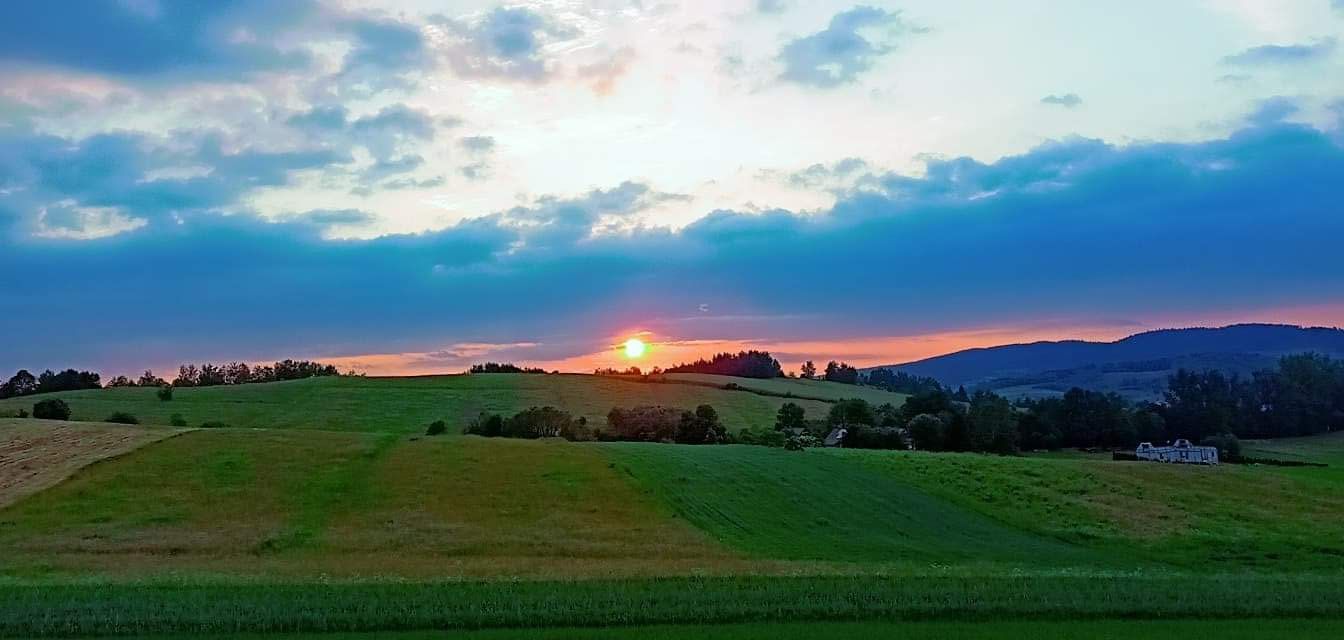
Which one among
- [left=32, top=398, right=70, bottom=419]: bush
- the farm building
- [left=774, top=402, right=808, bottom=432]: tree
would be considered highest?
[left=32, top=398, right=70, bottom=419]: bush

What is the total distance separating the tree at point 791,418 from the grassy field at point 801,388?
27.7m

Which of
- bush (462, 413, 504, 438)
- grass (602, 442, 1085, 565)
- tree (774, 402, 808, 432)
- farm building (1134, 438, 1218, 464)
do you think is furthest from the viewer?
tree (774, 402, 808, 432)

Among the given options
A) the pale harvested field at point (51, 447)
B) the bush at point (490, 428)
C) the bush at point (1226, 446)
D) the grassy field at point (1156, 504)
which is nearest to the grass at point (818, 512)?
the grassy field at point (1156, 504)

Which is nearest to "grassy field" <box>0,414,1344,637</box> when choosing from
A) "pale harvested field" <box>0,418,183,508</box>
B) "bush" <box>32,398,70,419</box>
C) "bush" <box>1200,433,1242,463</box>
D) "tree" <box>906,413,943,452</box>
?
"pale harvested field" <box>0,418,183,508</box>

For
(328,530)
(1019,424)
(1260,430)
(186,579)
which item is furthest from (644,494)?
(1260,430)

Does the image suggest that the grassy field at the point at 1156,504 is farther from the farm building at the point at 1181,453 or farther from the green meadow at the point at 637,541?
the farm building at the point at 1181,453

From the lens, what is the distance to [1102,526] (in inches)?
1751

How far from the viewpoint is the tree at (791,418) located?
96.3m

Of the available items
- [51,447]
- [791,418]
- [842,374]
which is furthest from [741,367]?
[51,447]

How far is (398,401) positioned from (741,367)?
304 ft

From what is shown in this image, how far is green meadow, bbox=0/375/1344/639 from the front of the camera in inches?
832

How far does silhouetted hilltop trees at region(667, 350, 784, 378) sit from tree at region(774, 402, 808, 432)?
71.0 meters

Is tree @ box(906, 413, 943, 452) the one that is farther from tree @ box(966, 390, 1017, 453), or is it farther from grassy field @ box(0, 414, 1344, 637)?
grassy field @ box(0, 414, 1344, 637)

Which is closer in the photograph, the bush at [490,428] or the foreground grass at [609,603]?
the foreground grass at [609,603]
